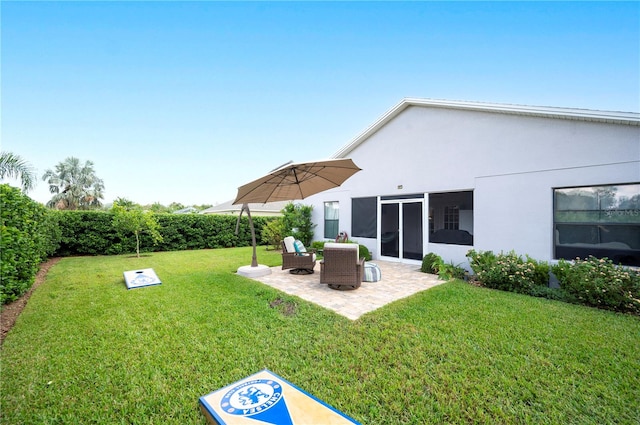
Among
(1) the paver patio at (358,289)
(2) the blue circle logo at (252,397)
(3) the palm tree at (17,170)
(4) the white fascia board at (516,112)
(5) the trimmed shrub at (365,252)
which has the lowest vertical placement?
(1) the paver patio at (358,289)

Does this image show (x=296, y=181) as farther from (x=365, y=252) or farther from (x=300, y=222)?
(x=300, y=222)

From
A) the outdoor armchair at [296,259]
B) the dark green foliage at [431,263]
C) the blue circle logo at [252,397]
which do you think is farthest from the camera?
the dark green foliage at [431,263]

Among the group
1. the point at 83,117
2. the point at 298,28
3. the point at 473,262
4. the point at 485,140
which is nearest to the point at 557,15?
the point at 485,140

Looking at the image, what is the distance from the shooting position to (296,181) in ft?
27.2

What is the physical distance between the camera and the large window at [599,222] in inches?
242

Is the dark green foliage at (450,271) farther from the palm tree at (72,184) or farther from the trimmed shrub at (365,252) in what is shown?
the palm tree at (72,184)

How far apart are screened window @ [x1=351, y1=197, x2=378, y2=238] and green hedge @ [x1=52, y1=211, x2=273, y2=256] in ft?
29.2

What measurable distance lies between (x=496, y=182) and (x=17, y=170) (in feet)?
53.2

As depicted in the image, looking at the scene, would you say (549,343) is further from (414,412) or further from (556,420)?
(414,412)

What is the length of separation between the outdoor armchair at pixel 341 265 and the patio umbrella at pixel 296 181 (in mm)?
2192

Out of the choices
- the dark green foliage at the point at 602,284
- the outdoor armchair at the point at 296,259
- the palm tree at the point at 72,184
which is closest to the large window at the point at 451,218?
the dark green foliage at the point at 602,284

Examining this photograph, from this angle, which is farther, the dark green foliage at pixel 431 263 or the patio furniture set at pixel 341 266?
the dark green foliage at pixel 431 263

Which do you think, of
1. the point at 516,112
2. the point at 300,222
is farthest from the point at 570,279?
the point at 300,222

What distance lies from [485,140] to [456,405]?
819 cm
